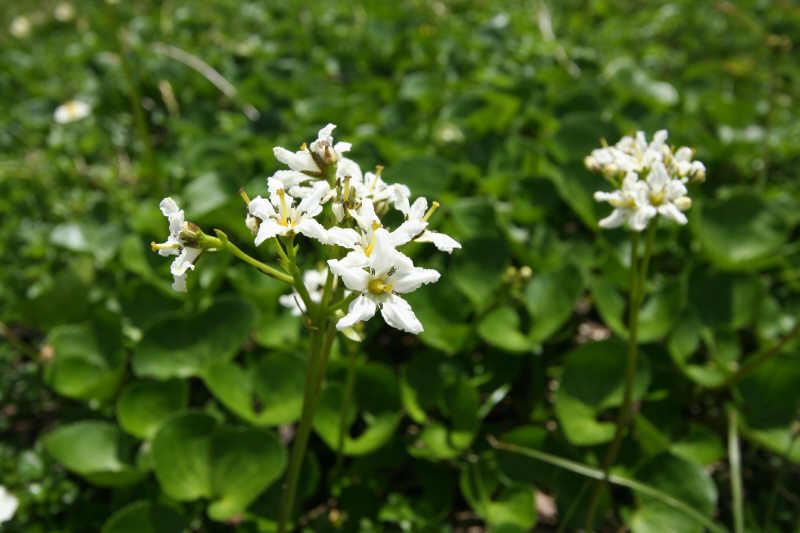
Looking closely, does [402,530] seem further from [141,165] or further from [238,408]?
[141,165]

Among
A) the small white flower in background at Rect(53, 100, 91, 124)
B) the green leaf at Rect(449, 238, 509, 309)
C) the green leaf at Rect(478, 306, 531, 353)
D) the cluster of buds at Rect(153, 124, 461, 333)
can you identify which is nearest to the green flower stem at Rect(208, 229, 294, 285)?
the cluster of buds at Rect(153, 124, 461, 333)

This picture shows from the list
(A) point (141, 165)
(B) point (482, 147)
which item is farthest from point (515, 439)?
(A) point (141, 165)

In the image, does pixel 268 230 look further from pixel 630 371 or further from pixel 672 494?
pixel 672 494

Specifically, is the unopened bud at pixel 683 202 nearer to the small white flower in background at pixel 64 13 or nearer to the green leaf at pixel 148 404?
the green leaf at pixel 148 404

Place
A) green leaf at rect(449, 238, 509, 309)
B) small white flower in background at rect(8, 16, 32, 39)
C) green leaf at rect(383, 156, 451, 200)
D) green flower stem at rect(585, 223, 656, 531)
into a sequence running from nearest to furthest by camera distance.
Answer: green flower stem at rect(585, 223, 656, 531) < green leaf at rect(449, 238, 509, 309) < green leaf at rect(383, 156, 451, 200) < small white flower in background at rect(8, 16, 32, 39)

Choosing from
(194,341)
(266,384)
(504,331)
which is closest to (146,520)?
(266,384)

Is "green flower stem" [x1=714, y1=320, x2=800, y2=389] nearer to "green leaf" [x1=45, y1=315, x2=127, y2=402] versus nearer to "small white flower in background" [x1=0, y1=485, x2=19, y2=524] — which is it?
"green leaf" [x1=45, y1=315, x2=127, y2=402]
